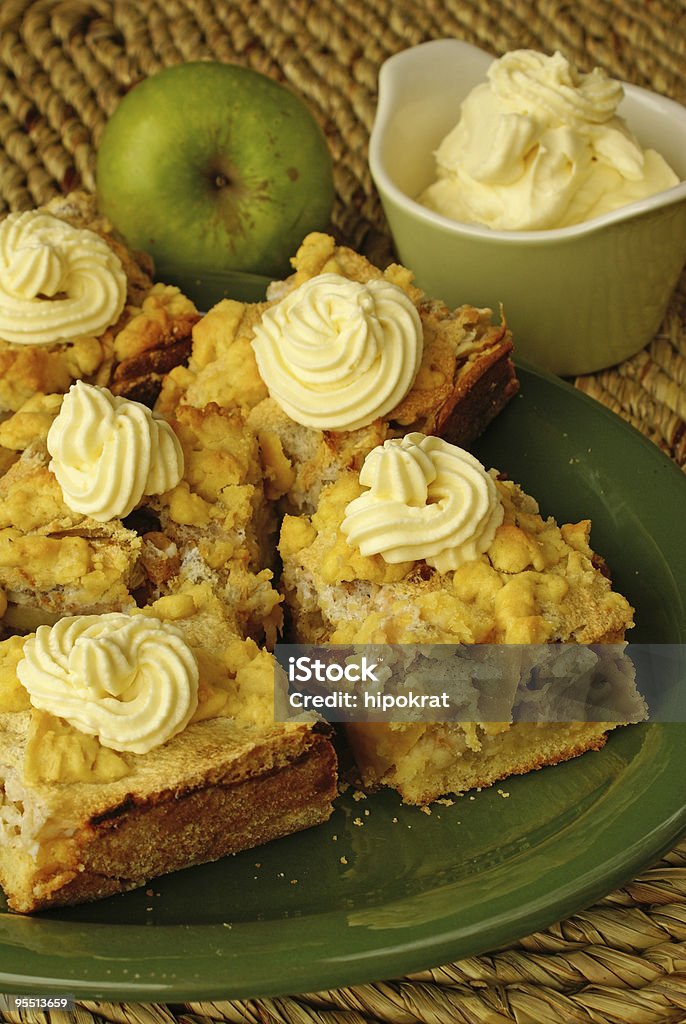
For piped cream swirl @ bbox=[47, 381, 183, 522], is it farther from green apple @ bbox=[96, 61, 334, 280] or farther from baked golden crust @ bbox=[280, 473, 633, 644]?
green apple @ bbox=[96, 61, 334, 280]

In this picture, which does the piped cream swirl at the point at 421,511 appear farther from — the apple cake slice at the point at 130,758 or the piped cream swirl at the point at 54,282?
the piped cream swirl at the point at 54,282

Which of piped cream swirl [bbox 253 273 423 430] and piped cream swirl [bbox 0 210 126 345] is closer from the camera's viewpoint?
piped cream swirl [bbox 253 273 423 430]

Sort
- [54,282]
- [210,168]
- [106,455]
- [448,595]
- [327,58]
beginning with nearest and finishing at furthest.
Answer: [448,595], [106,455], [54,282], [210,168], [327,58]

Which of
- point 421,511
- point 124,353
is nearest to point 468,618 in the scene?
point 421,511

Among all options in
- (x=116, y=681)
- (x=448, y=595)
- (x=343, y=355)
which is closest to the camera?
(x=116, y=681)

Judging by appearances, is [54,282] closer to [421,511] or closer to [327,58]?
[421,511]

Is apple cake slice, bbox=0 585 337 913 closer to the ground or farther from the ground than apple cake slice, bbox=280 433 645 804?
closer to the ground

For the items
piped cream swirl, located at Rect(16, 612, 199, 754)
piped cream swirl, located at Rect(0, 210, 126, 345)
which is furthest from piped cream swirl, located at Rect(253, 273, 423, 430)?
piped cream swirl, located at Rect(16, 612, 199, 754)
